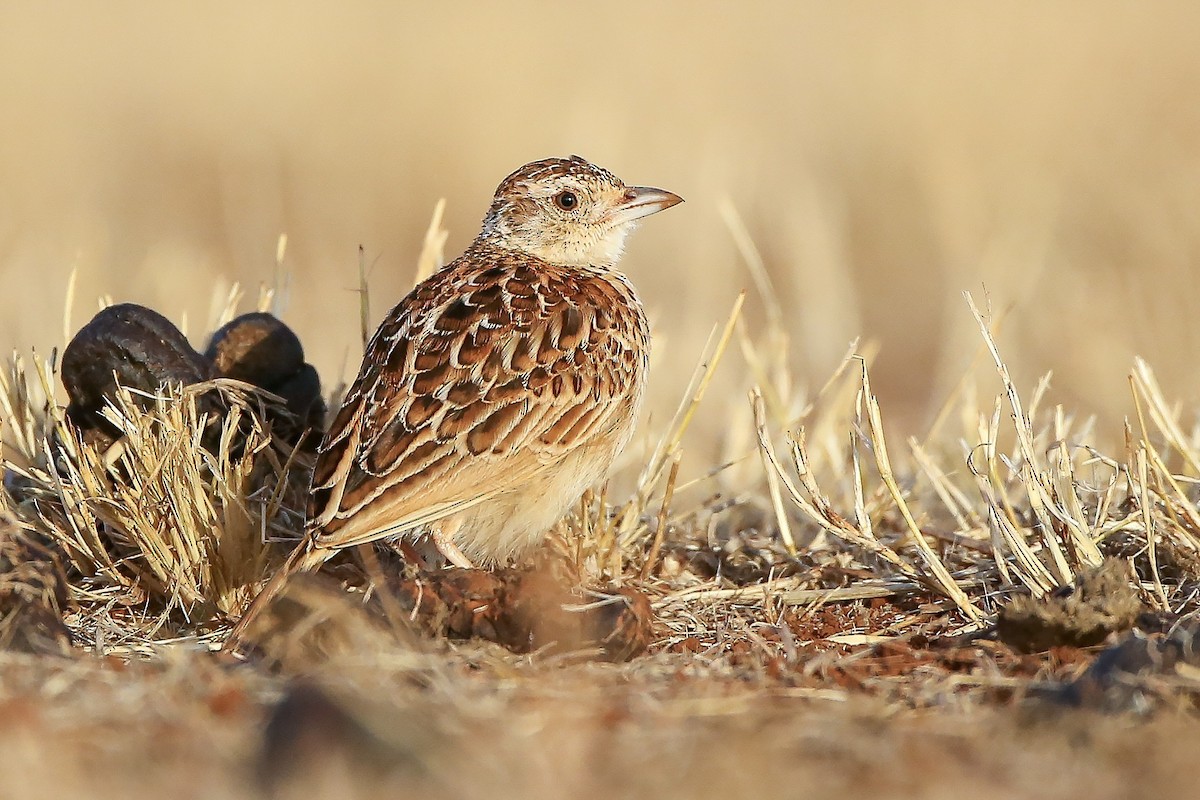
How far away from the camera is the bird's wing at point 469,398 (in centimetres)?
457

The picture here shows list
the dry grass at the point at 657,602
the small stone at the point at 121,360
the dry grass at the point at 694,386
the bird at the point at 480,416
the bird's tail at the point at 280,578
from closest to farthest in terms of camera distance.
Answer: the dry grass at the point at 657,602, the dry grass at the point at 694,386, the bird's tail at the point at 280,578, the bird at the point at 480,416, the small stone at the point at 121,360

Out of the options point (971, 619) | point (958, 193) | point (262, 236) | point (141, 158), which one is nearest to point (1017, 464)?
point (971, 619)

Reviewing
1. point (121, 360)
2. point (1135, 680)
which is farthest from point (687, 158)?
point (1135, 680)

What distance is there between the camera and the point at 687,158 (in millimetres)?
11609

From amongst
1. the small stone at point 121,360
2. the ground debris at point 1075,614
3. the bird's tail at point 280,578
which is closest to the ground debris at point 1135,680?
the ground debris at point 1075,614

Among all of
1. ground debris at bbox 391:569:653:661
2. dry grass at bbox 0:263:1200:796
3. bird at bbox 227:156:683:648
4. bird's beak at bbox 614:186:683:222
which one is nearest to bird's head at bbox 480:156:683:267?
bird's beak at bbox 614:186:683:222

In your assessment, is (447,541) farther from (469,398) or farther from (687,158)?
(687,158)

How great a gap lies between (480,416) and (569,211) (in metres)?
1.40

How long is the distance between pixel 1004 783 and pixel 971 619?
170 cm

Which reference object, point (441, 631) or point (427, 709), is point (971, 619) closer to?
point (441, 631)

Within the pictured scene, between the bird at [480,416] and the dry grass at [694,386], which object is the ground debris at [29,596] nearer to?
the dry grass at [694,386]

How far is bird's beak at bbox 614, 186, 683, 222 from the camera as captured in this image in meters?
5.91

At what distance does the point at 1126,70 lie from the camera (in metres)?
13.9

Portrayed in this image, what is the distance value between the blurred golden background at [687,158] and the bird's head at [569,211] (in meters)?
1.59
